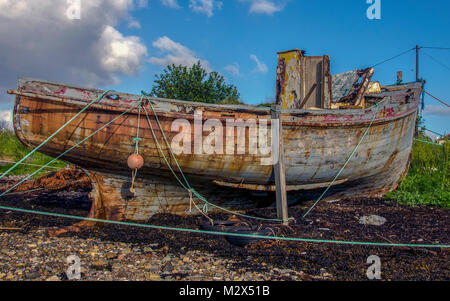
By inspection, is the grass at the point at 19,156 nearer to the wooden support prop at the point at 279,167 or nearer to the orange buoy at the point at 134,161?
the orange buoy at the point at 134,161

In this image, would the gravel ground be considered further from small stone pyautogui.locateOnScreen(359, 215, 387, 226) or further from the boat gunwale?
the boat gunwale

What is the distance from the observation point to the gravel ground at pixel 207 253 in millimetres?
3389

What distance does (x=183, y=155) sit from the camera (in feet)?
16.3

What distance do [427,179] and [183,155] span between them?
6.61m

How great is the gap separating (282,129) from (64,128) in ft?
10.8

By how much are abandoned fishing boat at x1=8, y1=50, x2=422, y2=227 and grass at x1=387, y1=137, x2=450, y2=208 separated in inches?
40.9

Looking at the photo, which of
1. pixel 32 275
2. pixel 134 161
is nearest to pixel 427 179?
pixel 134 161

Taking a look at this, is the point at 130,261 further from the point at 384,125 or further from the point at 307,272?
the point at 384,125

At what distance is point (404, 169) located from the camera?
8.45 m

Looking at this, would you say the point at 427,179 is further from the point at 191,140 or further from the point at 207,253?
the point at 207,253
